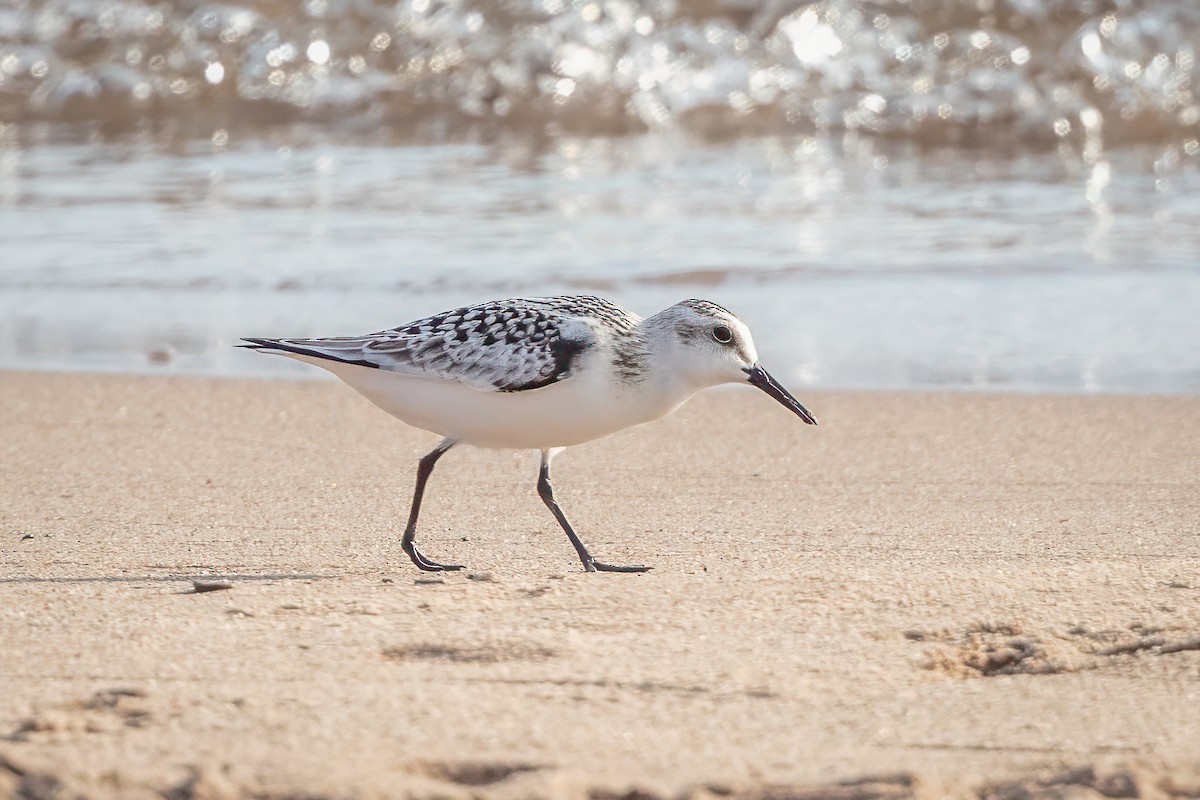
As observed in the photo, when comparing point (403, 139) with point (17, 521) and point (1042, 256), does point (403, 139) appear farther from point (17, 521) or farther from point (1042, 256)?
point (17, 521)

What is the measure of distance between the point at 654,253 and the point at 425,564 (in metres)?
5.03

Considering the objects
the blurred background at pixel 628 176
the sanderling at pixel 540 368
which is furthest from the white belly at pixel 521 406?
the blurred background at pixel 628 176

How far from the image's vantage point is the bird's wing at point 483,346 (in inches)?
168

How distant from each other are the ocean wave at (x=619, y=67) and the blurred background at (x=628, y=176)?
33 millimetres

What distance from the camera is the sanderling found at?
14.0ft

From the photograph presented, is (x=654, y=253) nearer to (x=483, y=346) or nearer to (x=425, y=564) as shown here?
(x=483, y=346)

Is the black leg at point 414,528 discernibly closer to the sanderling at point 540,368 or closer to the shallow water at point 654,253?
the sanderling at point 540,368

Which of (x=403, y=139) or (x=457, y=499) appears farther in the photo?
(x=403, y=139)

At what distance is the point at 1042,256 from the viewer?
883 centimetres

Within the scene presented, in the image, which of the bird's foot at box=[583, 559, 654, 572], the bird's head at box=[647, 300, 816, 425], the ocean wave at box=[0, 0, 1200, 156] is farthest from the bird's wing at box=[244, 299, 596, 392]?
the ocean wave at box=[0, 0, 1200, 156]

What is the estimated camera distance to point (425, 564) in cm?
436

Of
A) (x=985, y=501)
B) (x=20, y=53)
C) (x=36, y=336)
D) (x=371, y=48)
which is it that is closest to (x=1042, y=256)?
(x=985, y=501)

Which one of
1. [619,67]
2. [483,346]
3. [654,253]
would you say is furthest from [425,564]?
[619,67]

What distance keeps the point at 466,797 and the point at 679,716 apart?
1.83ft
